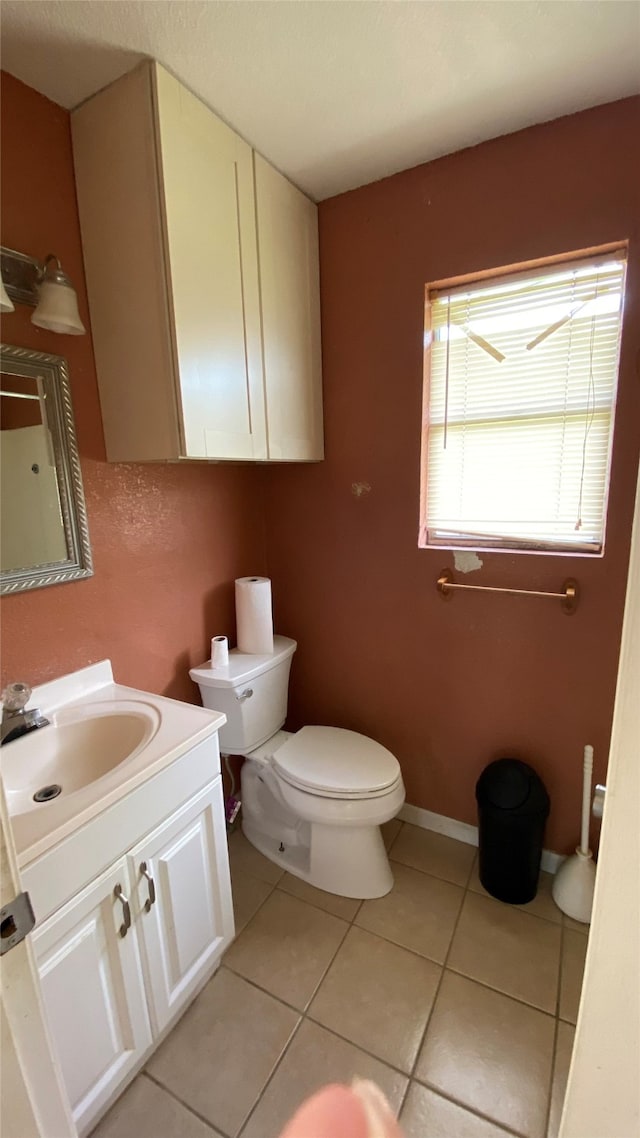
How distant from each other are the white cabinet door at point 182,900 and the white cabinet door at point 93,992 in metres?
0.04

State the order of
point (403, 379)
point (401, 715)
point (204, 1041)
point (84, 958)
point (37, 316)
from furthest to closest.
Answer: point (401, 715), point (403, 379), point (204, 1041), point (37, 316), point (84, 958)

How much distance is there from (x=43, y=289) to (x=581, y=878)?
7.43ft

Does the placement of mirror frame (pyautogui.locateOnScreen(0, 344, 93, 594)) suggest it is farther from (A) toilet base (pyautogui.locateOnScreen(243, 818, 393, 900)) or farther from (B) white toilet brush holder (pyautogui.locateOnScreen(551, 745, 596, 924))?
(B) white toilet brush holder (pyautogui.locateOnScreen(551, 745, 596, 924))

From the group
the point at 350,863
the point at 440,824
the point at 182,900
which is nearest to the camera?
the point at 182,900

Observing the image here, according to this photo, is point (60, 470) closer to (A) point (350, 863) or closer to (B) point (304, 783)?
(B) point (304, 783)

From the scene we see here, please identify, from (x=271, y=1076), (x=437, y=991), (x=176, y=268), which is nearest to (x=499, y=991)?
(x=437, y=991)

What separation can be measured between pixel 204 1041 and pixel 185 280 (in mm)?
1920

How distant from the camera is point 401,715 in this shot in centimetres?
185

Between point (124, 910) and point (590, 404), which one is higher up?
point (590, 404)

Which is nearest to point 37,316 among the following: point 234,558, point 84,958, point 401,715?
point 234,558

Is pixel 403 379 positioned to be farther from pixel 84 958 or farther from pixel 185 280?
pixel 84 958

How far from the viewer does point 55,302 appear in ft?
3.58

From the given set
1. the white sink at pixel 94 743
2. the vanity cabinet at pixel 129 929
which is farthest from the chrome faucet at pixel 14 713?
the vanity cabinet at pixel 129 929

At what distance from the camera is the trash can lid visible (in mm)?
1544
